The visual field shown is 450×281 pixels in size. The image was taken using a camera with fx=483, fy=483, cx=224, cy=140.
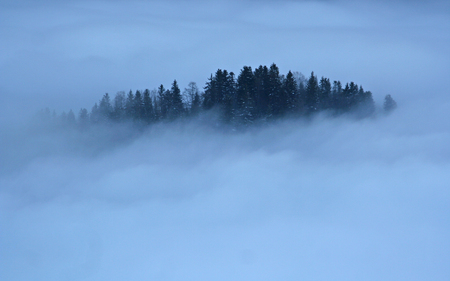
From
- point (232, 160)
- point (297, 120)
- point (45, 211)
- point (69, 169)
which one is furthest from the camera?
point (69, 169)

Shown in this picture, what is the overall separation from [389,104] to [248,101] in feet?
92.1

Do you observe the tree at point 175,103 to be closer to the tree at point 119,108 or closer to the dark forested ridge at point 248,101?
the dark forested ridge at point 248,101

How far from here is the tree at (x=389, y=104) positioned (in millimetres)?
68875

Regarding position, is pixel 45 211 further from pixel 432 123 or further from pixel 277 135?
pixel 432 123

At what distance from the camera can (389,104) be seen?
232 feet

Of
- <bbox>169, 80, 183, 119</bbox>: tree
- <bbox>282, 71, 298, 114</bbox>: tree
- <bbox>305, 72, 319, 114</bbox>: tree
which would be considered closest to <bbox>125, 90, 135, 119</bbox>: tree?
<bbox>169, 80, 183, 119</bbox>: tree

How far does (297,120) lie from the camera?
5481 centimetres

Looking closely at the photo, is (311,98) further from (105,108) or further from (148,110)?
(105,108)

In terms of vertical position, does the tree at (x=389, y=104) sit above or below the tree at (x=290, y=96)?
below

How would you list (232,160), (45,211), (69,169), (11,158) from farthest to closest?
(11,158), (69,169), (232,160), (45,211)

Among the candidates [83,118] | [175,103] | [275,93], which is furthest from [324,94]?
[83,118]

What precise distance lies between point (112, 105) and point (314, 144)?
112 feet

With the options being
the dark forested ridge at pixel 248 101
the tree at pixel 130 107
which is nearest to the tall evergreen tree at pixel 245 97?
the dark forested ridge at pixel 248 101

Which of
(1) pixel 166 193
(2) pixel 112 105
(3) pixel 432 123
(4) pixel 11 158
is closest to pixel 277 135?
(1) pixel 166 193
